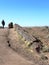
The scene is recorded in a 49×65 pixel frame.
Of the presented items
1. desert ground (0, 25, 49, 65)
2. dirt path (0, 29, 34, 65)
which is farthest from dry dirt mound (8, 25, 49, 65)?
dirt path (0, 29, 34, 65)

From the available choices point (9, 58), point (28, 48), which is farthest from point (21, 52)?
point (9, 58)

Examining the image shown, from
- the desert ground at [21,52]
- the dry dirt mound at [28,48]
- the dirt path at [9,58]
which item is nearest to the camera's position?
the dirt path at [9,58]

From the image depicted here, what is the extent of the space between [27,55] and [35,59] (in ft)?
3.42

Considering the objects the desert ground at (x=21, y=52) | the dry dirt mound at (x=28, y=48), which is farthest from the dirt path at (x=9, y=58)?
the dry dirt mound at (x=28, y=48)

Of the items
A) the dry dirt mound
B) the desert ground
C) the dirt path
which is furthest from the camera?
the dry dirt mound

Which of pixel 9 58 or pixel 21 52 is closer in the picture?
pixel 9 58

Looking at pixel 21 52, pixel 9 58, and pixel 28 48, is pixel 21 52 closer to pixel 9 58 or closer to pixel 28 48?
pixel 28 48

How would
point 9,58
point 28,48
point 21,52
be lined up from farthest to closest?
point 28,48 → point 21,52 → point 9,58

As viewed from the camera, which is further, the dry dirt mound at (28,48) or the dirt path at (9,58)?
the dry dirt mound at (28,48)

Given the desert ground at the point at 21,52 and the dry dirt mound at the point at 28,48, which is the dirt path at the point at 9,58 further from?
the dry dirt mound at the point at 28,48

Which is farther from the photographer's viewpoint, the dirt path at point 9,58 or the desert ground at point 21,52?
the desert ground at point 21,52

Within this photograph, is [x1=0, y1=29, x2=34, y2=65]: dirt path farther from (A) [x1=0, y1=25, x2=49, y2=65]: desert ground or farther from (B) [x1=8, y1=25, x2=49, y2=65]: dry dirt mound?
(B) [x1=8, y1=25, x2=49, y2=65]: dry dirt mound

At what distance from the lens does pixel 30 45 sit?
16969mm

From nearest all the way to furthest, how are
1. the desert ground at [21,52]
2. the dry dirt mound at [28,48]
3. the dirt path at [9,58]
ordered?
the dirt path at [9,58] → the desert ground at [21,52] → the dry dirt mound at [28,48]
